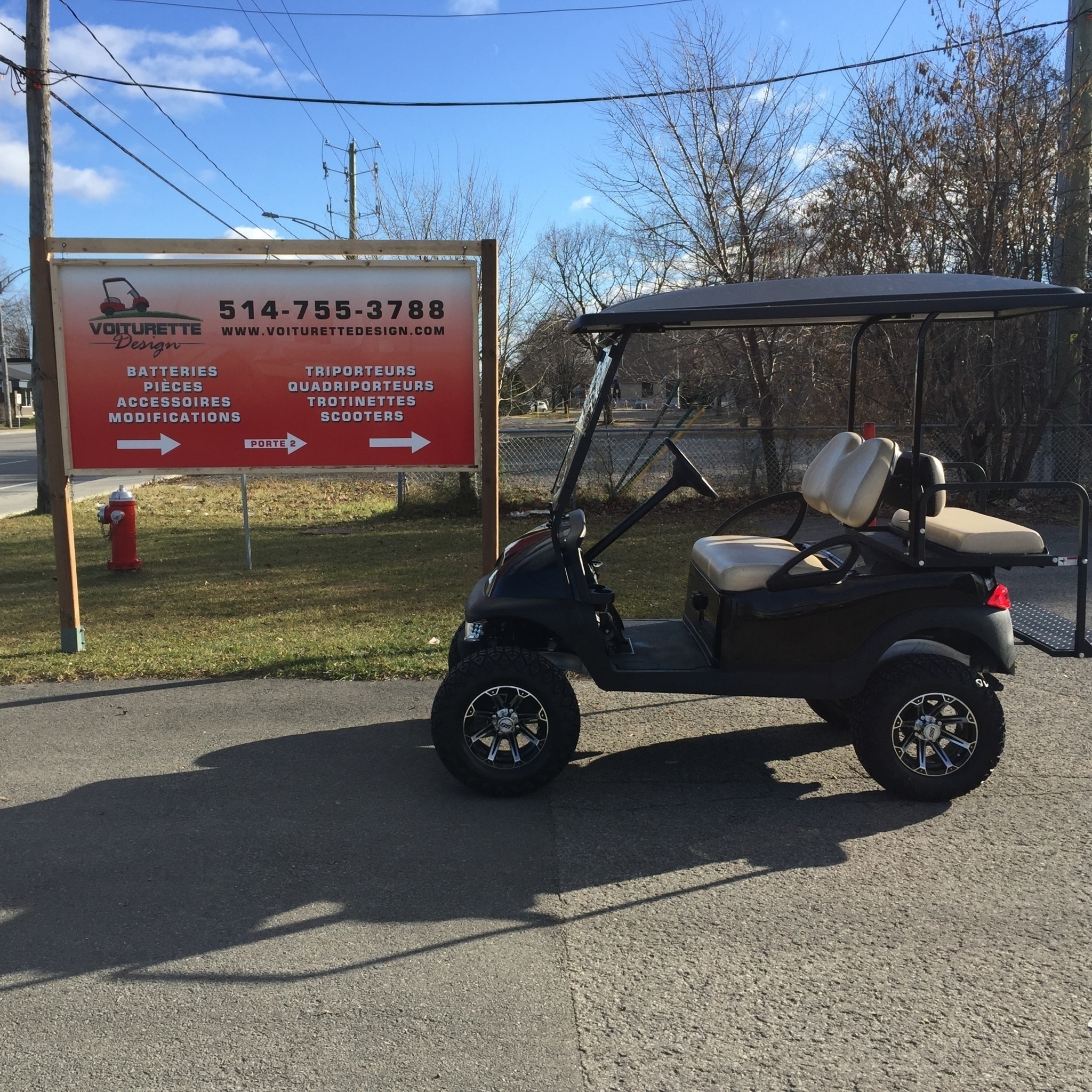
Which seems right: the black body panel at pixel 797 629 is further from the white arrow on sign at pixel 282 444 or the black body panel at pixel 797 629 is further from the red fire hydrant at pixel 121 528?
the red fire hydrant at pixel 121 528

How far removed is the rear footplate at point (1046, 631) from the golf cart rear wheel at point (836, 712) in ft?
2.87

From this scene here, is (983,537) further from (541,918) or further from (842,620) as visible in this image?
(541,918)

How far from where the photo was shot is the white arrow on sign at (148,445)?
6.99 meters

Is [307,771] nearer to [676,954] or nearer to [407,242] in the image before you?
[676,954]

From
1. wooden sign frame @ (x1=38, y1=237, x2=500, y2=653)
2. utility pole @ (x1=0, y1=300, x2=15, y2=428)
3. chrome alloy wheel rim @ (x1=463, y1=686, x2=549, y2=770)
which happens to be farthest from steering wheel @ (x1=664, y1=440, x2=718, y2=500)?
utility pole @ (x1=0, y1=300, x2=15, y2=428)

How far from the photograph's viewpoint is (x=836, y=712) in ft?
17.6

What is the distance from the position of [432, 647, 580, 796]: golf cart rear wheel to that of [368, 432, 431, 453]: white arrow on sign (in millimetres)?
2972

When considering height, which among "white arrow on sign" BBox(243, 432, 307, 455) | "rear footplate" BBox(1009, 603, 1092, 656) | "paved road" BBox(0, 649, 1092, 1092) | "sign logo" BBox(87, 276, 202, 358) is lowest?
"paved road" BBox(0, 649, 1092, 1092)

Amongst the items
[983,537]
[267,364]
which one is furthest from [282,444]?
[983,537]

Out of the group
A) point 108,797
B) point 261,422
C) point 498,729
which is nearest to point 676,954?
point 498,729

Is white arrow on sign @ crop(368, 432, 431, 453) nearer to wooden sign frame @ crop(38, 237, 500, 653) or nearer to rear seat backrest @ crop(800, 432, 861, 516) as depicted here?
wooden sign frame @ crop(38, 237, 500, 653)

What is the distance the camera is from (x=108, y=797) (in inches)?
179

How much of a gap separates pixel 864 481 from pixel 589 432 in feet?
4.09

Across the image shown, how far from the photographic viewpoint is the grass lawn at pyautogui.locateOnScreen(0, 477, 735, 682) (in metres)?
6.77
